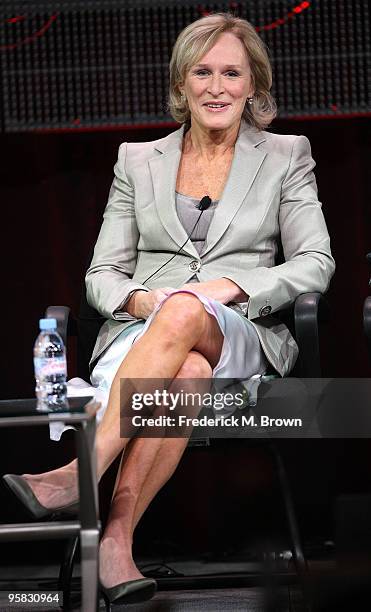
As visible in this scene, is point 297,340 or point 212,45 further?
point 212,45

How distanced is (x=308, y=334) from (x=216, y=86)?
822 mm

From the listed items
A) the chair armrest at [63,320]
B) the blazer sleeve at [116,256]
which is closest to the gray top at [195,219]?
the blazer sleeve at [116,256]

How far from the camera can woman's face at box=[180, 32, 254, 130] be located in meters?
2.85

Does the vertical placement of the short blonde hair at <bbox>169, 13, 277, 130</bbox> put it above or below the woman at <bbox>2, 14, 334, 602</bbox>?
above

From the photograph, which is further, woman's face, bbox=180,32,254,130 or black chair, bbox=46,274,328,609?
woman's face, bbox=180,32,254,130

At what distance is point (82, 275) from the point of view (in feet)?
11.3

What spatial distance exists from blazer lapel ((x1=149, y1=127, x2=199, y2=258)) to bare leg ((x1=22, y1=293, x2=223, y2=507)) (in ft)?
1.54

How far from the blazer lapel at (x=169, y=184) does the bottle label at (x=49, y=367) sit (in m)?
0.63

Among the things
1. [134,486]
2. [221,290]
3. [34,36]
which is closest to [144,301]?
[221,290]

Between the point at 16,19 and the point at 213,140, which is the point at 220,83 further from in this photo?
the point at 16,19

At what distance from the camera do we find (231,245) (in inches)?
109

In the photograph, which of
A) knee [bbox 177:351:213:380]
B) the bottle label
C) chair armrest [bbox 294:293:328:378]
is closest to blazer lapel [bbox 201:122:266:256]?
chair armrest [bbox 294:293:328:378]

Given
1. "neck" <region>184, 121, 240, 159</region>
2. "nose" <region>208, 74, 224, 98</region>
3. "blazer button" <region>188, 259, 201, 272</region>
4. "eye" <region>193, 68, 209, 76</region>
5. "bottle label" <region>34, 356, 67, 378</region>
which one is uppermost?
"eye" <region>193, 68, 209, 76</region>

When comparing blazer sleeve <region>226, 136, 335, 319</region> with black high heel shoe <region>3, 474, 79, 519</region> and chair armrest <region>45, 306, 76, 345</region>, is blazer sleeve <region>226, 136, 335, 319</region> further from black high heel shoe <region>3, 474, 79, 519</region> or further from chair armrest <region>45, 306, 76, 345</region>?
black high heel shoe <region>3, 474, 79, 519</region>
